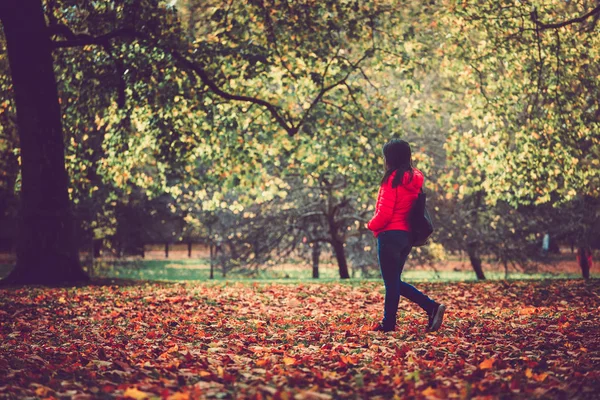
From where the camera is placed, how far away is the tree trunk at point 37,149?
1286 cm

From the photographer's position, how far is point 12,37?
42.2 feet

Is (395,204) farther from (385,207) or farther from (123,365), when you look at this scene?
(123,365)

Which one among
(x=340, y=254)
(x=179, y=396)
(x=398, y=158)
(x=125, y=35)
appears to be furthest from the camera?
(x=340, y=254)

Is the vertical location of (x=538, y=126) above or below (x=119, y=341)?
above

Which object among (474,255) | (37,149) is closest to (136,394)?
(37,149)

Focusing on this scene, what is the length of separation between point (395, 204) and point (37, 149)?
903cm

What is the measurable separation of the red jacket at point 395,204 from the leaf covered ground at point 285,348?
3.87 ft

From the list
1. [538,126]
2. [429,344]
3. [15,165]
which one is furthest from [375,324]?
[15,165]

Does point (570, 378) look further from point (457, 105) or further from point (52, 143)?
point (457, 105)

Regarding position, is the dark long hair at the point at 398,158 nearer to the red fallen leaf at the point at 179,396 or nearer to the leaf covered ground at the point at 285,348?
the leaf covered ground at the point at 285,348

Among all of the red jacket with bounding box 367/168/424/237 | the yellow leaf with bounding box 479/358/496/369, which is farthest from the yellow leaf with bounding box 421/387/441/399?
the red jacket with bounding box 367/168/424/237

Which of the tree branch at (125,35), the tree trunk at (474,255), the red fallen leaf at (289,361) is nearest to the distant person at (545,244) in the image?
the tree trunk at (474,255)

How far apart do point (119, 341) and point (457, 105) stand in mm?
16600

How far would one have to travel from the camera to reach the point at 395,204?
Answer: 21.7ft
